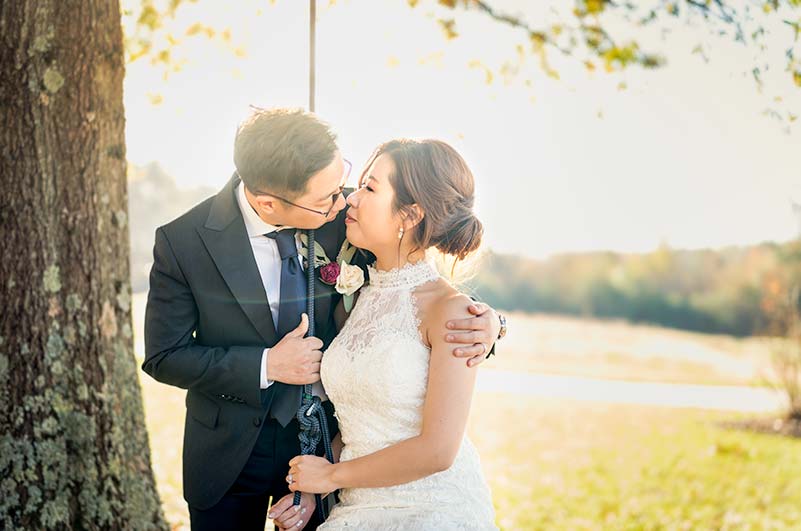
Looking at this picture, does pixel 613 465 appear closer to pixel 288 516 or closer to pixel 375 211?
pixel 288 516

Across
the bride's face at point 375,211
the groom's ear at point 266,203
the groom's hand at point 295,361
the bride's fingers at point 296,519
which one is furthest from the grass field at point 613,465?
the bride's face at point 375,211

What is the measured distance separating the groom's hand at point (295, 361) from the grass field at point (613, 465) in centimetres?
318

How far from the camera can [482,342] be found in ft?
8.16

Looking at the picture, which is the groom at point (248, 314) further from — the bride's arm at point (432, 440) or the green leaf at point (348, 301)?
the bride's arm at point (432, 440)

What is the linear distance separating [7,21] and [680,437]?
9.58 metres

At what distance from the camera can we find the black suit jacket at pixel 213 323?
9.12ft

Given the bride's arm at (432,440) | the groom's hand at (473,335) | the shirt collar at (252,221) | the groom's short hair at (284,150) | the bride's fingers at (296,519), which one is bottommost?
the bride's fingers at (296,519)

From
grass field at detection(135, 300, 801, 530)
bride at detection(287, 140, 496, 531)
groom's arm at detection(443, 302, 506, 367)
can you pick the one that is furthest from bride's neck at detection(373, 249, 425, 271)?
grass field at detection(135, 300, 801, 530)

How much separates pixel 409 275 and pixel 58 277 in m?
1.80

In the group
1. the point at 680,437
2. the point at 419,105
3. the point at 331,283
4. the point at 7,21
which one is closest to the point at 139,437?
the point at 331,283

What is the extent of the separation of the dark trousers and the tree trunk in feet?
3.41

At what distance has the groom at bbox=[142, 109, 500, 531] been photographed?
108 inches

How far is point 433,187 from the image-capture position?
267cm

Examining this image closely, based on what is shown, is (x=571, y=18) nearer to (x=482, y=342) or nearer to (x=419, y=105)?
(x=419, y=105)
